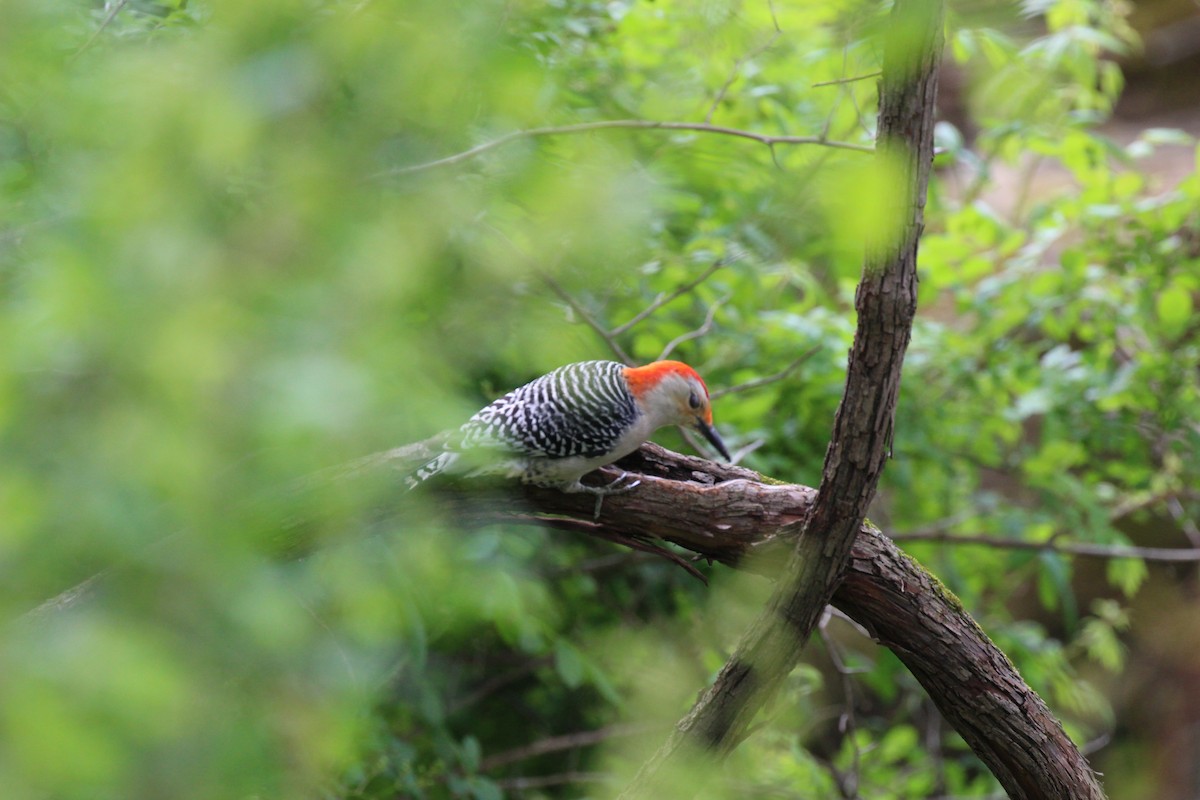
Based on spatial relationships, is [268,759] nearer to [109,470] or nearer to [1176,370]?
[109,470]

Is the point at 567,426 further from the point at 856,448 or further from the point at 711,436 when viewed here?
the point at 856,448

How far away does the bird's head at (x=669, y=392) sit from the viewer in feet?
9.68

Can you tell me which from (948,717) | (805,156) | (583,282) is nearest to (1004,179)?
(805,156)

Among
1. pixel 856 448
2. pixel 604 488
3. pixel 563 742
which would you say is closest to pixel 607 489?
pixel 604 488

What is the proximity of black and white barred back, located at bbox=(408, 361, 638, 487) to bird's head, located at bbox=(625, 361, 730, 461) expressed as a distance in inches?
2.5

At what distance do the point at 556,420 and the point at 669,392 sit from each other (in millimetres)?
508

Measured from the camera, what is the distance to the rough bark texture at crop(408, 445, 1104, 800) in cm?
249

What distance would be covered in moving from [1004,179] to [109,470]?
906 centimetres

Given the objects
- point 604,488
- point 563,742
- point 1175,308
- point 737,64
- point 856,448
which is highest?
point 737,64

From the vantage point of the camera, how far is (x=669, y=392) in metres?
3.00

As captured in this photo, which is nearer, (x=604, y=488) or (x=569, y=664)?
(x=604, y=488)

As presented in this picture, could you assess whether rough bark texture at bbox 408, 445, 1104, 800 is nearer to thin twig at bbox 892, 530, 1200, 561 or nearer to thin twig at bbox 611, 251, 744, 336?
thin twig at bbox 611, 251, 744, 336

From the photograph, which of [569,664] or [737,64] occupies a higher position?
[737,64]

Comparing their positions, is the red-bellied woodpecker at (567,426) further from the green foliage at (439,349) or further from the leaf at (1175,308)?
the leaf at (1175,308)
